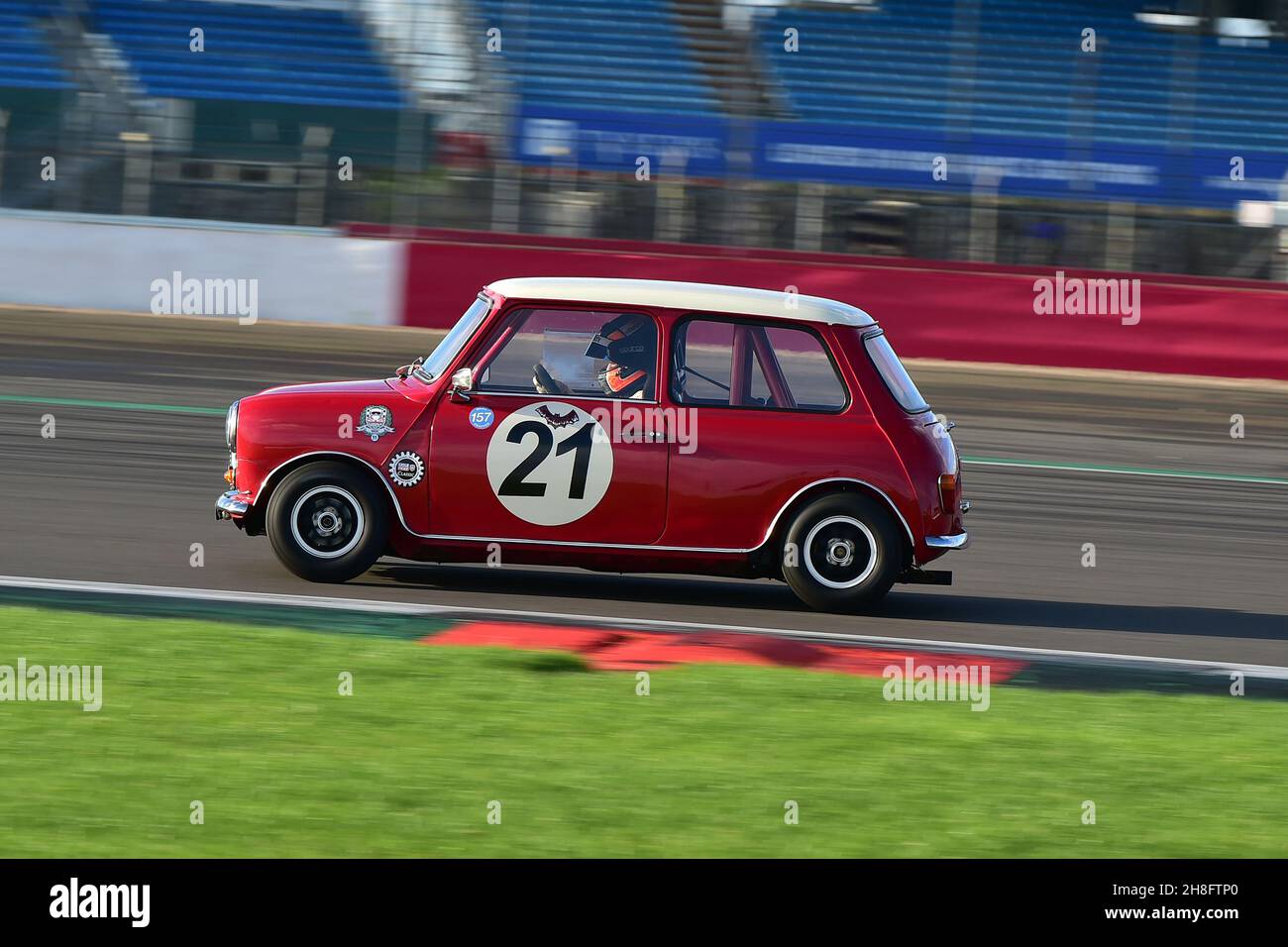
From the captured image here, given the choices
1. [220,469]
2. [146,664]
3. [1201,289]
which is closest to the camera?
[146,664]

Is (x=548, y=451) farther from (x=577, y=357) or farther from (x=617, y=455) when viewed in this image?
(x=577, y=357)

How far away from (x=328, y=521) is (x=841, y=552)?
2.38m

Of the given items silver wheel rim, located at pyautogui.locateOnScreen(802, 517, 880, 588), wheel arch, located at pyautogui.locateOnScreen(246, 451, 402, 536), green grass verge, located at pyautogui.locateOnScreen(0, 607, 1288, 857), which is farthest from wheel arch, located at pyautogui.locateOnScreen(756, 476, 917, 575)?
wheel arch, located at pyautogui.locateOnScreen(246, 451, 402, 536)

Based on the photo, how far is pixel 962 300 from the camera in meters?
18.9

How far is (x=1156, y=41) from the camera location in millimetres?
26078

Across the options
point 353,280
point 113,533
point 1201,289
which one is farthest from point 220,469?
point 1201,289

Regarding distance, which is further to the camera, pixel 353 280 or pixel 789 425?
pixel 353 280

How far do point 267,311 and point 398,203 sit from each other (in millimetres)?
2012

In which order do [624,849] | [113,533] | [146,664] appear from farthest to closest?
[113,533] → [146,664] → [624,849]

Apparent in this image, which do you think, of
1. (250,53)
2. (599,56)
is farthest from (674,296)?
(250,53)

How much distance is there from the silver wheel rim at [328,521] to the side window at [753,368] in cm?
162

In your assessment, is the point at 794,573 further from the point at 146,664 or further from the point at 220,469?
the point at 220,469

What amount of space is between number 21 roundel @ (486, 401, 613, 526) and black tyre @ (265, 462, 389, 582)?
58cm

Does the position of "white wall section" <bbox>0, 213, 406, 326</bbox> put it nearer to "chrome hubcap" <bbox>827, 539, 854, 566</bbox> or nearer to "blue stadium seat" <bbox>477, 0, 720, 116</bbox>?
"blue stadium seat" <bbox>477, 0, 720, 116</bbox>
